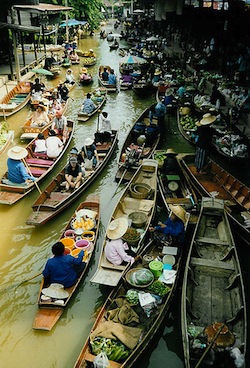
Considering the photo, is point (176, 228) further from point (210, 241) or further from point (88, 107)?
point (88, 107)

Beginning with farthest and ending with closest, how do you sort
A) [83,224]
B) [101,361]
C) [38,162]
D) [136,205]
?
1. [38,162]
2. [136,205]
3. [83,224]
4. [101,361]

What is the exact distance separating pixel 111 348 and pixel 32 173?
6.89 metres

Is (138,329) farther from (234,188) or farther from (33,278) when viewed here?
(234,188)

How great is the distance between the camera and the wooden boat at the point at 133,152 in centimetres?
1105

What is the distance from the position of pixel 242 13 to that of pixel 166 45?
53.9ft

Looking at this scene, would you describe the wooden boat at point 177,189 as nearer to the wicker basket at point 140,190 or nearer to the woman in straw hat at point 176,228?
the wicker basket at point 140,190

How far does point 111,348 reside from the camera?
519 centimetres

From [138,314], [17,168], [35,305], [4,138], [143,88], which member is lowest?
[35,305]

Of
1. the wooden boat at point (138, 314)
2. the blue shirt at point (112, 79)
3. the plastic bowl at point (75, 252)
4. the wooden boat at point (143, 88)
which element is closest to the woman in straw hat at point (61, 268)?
the plastic bowl at point (75, 252)

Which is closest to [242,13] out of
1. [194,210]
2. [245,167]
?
[245,167]

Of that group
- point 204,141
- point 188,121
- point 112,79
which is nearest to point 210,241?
point 204,141

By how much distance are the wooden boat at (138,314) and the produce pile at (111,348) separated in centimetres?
2

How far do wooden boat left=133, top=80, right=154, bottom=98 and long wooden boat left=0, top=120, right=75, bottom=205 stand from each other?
8291 millimetres

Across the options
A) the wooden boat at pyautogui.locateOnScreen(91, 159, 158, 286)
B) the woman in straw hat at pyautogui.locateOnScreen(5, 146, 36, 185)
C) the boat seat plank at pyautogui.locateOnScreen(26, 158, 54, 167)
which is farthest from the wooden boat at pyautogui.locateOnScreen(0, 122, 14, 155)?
the wooden boat at pyautogui.locateOnScreen(91, 159, 158, 286)
